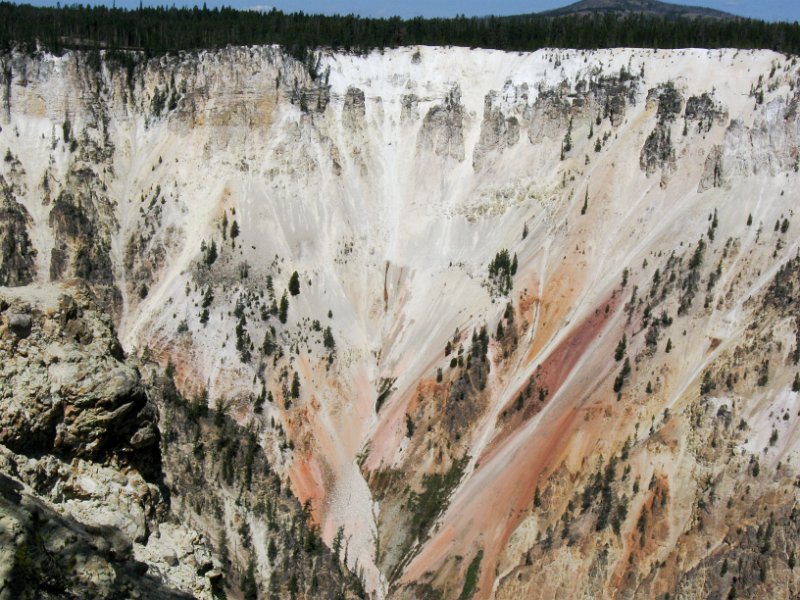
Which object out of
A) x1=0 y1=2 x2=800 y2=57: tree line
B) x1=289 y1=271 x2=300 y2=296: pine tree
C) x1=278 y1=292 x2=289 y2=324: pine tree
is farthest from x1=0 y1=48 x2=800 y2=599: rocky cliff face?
x1=0 y1=2 x2=800 y2=57: tree line

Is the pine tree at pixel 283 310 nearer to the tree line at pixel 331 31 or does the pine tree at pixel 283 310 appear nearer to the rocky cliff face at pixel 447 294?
the rocky cliff face at pixel 447 294

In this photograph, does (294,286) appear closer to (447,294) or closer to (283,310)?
(283,310)

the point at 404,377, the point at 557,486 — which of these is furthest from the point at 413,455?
the point at 557,486

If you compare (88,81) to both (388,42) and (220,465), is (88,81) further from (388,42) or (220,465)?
(220,465)

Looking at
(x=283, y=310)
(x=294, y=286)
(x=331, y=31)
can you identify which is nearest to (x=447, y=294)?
(x=294, y=286)

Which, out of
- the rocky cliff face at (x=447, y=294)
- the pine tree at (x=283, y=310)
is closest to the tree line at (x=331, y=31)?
the rocky cliff face at (x=447, y=294)

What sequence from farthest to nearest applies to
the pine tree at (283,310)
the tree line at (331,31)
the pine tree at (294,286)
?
the tree line at (331,31) < the pine tree at (294,286) < the pine tree at (283,310)

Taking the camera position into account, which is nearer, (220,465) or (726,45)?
(220,465)
